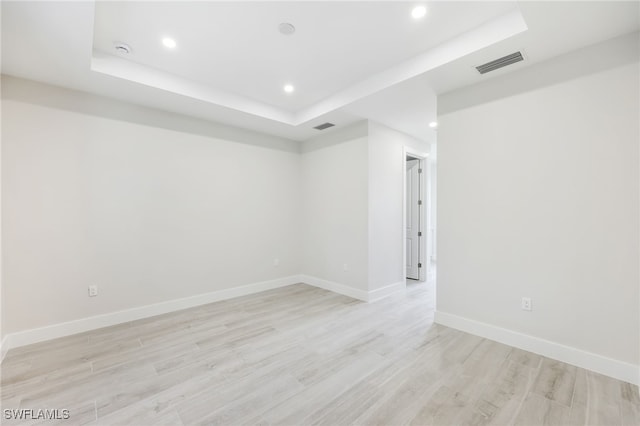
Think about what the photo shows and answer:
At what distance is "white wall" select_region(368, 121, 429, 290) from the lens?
4121mm

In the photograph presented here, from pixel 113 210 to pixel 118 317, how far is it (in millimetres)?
1289

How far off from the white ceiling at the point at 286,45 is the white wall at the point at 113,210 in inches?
16.3

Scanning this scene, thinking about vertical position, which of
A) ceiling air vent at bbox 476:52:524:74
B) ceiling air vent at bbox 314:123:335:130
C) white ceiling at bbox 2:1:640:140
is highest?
white ceiling at bbox 2:1:640:140

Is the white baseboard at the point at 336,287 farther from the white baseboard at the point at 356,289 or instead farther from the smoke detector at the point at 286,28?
the smoke detector at the point at 286,28

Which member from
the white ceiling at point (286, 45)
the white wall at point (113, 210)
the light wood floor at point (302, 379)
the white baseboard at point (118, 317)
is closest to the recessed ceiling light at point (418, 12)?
the white ceiling at point (286, 45)

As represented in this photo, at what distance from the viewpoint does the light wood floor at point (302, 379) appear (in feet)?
5.78

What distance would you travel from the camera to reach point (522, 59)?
2445mm

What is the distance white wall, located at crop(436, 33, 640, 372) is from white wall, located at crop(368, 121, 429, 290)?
113 cm

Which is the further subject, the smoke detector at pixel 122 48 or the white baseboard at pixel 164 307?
the white baseboard at pixel 164 307

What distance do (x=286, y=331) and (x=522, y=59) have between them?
3563mm

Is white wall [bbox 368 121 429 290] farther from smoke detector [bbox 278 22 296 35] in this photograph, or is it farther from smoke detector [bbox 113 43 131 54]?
smoke detector [bbox 113 43 131 54]

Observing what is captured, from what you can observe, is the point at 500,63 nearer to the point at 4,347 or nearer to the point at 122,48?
the point at 122,48

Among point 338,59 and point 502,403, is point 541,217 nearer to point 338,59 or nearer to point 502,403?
point 502,403

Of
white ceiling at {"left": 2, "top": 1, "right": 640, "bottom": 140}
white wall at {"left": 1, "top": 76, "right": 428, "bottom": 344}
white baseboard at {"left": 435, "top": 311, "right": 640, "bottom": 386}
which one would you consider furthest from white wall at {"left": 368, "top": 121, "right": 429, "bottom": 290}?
white baseboard at {"left": 435, "top": 311, "right": 640, "bottom": 386}
